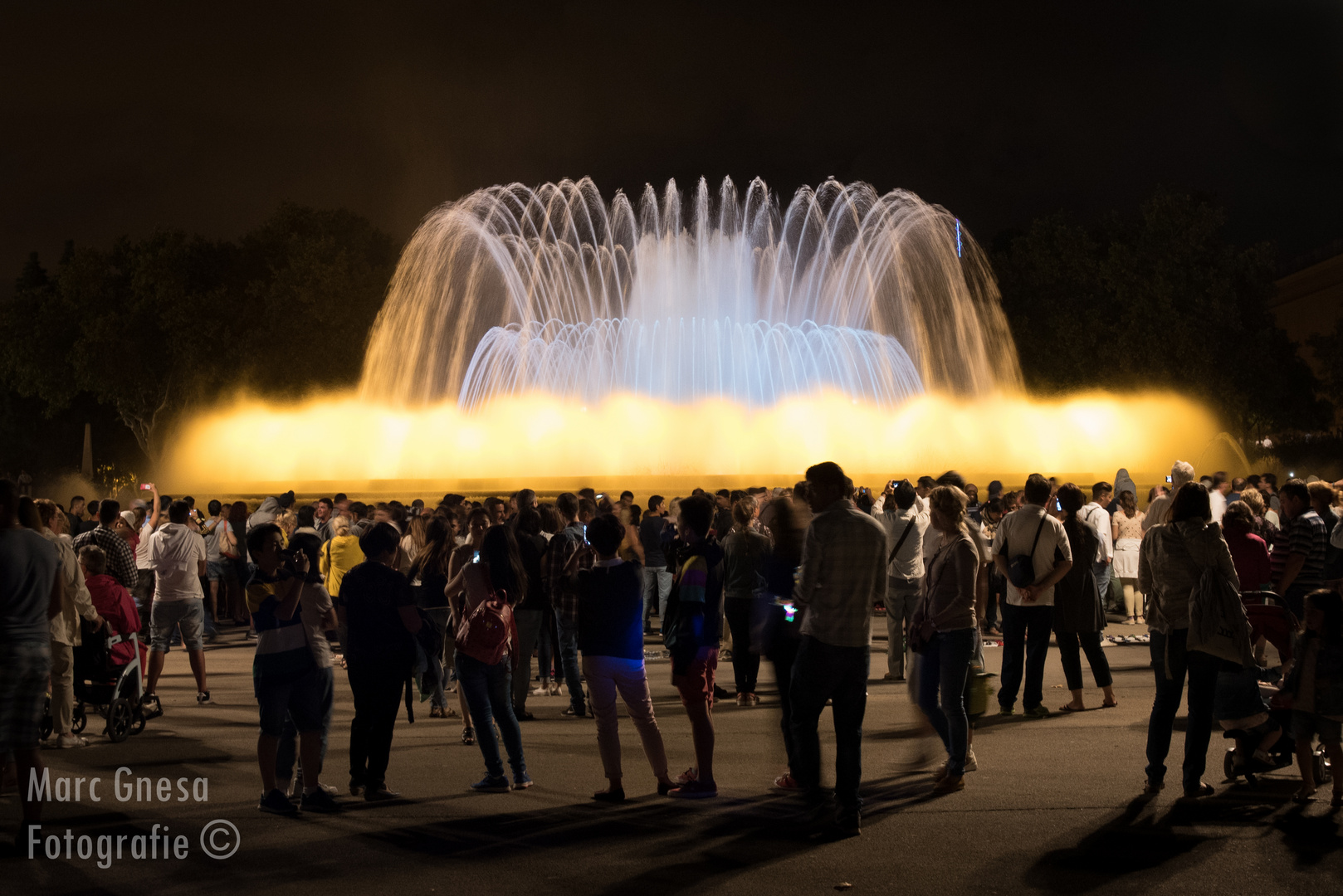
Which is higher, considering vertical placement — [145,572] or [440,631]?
[145,572]

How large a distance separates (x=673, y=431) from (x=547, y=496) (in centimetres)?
687

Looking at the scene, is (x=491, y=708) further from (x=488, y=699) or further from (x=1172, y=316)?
(x=1172, y=316)

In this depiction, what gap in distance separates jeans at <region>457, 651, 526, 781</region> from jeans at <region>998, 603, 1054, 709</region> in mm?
4595

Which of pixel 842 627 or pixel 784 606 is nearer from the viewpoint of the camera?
pixel 842 627

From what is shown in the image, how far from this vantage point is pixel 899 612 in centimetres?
1145

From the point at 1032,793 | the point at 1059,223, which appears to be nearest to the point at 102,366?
the point at 1059,223

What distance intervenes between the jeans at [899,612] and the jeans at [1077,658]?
1.41m

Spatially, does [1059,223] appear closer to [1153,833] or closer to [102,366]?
[102,366]

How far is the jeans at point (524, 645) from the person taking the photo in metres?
9.90

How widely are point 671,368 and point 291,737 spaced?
90.9 feet

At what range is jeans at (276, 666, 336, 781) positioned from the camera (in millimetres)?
6973

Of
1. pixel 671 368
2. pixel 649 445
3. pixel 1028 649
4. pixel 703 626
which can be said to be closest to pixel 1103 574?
pixel 1028 649

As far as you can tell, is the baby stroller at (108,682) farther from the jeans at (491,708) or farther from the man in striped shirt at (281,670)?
the jeans at (491,708)

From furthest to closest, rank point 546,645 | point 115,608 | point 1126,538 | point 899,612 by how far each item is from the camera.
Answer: point 1126,538 → point 546,645 → point 899,612 → point 115,608
